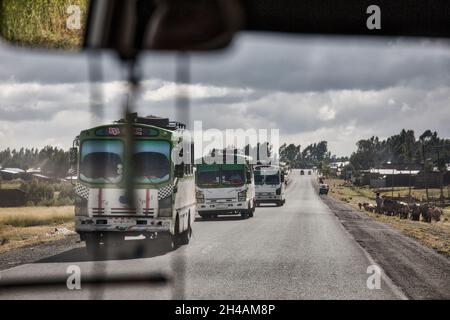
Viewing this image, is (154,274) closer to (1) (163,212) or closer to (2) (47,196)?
(1) (163,212)

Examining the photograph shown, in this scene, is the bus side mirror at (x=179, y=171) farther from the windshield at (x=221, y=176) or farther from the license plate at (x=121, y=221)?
the windshield at (x=221, y=176)

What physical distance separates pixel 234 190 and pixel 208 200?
1.35 metres

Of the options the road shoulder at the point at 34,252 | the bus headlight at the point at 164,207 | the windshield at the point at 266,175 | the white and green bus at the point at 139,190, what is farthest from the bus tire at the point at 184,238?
the windshield at the point at 266,175

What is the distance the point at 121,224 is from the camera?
15883 mm

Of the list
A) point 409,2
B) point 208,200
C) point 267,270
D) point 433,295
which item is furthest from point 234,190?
point 409,2

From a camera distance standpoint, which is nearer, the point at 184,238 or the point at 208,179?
the point at 184,238

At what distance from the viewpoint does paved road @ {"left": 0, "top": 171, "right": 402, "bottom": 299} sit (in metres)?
10.6

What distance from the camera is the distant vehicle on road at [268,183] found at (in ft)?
170

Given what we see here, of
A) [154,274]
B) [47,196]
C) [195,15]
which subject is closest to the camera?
[195,15]

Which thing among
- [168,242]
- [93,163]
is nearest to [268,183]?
[168,242]

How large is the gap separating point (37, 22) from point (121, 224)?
481 inches

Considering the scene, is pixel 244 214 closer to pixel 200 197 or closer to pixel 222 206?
pixel 222 206

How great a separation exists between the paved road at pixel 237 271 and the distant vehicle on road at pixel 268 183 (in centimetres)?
2978

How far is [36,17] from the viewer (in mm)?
3965
